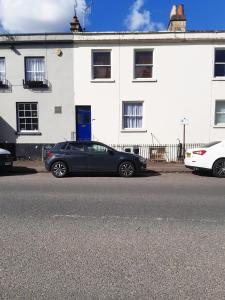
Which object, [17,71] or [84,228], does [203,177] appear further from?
[17,71]

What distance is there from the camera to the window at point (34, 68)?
57.7 feet

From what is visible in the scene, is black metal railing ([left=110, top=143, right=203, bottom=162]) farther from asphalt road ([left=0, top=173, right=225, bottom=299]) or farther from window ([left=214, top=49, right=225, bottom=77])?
asphalt road ([left=0, top=173, right=225, bottom=299])

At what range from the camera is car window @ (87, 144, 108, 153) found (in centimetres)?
1257

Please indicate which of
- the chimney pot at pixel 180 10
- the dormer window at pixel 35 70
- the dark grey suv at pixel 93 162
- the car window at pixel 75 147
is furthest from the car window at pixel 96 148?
the chimney pot at pixel 180 10

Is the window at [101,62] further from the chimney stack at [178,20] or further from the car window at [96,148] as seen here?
the car window at [96,148]

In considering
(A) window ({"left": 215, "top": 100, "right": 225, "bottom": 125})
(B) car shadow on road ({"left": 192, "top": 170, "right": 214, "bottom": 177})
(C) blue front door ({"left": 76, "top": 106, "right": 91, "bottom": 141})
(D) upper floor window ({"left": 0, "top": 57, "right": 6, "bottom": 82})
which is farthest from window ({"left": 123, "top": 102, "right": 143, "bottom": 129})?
(D) upper floor window ({"left": 0, "top": 57, "right": 6, "bottom": 82})

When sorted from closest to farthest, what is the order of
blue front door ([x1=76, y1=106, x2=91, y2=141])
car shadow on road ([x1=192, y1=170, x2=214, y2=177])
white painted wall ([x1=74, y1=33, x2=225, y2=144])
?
car shadow on road ([x1=192, y1=170, x2=214, y2=177]), white painted wall ([x1=74, y1=33, x2=225, y2=144]), blue front door ([x1=76, y1=106, x2=91, y2=141])

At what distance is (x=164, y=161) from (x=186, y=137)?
188cm

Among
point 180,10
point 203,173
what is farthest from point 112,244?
point 180,10

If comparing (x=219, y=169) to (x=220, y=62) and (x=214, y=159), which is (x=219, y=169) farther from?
(x=220, y=62)

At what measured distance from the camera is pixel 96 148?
41.5 feet

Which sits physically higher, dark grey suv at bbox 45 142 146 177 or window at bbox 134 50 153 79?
window at bbox 134 50 153 79

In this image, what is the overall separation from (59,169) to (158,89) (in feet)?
25.7

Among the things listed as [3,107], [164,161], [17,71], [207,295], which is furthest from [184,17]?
[207,295]
